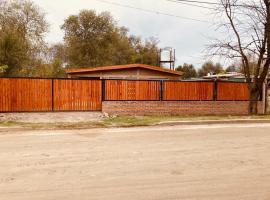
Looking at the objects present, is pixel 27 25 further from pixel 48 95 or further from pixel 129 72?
pixel 48 95

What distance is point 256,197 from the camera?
5.15 metres

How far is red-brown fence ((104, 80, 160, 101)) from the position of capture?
18.7 m

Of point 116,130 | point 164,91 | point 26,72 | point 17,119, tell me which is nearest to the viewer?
point 116,130

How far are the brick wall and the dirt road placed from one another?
23.8 feet

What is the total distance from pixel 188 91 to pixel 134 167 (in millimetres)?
13536

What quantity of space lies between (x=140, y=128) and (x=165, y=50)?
23671mm

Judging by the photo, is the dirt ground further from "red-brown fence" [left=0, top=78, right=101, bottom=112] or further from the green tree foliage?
the green tree foliage

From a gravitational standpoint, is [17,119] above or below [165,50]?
below

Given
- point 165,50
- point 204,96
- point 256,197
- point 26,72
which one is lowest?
point 256,197

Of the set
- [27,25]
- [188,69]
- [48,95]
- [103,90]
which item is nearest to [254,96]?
[103,90]

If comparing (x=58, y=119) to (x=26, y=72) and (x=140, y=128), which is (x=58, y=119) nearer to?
(x=140, y=128)

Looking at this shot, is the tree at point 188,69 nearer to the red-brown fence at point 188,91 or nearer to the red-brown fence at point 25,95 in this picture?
the red-brown fence at point 188,91

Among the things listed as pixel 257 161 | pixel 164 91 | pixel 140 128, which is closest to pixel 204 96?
pixel 164 91

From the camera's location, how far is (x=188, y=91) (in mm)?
19984
